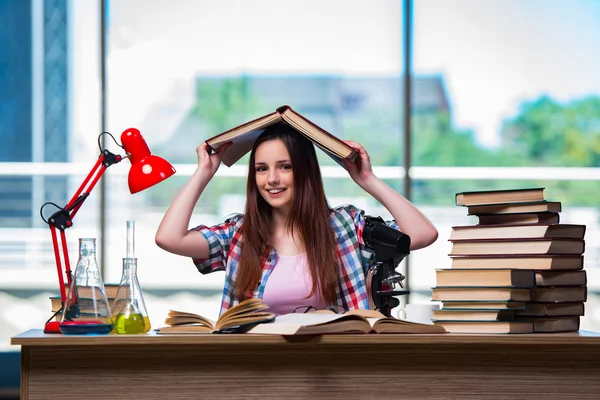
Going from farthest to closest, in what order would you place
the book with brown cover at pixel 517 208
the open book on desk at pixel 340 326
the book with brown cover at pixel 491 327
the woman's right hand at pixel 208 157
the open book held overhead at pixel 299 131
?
the woman's right hand at pixel 208 157 < the open book held overhead at pixel 299 131 < the book with brown cover at pixel 517 208 < the book with brown cover at pixel 491 327 < the open book on desk at pixel 340 326

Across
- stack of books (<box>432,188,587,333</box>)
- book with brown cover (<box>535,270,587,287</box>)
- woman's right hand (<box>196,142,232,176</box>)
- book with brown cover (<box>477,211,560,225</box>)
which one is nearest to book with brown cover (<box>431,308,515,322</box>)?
stack of books (<box>432,188,587,333</box>)

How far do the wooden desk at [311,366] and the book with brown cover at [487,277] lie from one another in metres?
0.12

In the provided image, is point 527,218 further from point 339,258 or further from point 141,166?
point 141,166

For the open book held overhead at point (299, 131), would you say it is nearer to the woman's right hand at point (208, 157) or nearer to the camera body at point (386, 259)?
the woman's right hand at point (208, 157)

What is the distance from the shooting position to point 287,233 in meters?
2.39

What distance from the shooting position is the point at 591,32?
14.3 ft

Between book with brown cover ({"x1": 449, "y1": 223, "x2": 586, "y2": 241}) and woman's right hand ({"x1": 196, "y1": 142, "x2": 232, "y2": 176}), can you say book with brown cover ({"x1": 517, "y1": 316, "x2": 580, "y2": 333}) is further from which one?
woman's right hand ({"x1": 196, "y1": 142, "x2": 232, "y2": 176})

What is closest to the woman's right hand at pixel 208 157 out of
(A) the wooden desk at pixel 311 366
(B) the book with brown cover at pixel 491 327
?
(A) the wooden desk at pixel 311 366

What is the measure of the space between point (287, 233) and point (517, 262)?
0.74m

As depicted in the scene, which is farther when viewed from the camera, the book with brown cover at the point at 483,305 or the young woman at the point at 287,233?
the young woman at the point at 287,233

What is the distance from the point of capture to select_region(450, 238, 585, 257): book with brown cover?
184 cm

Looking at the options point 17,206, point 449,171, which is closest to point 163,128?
point 17,206

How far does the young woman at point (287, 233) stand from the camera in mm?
2260

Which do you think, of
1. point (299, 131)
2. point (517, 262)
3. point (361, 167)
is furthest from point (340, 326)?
point (361, 167)
